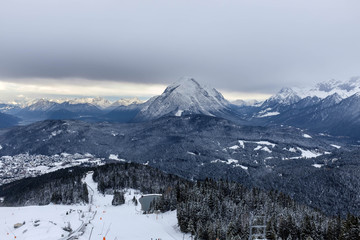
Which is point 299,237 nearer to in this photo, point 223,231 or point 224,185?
point 223,231

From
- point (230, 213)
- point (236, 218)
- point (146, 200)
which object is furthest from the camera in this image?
point (146, 200)

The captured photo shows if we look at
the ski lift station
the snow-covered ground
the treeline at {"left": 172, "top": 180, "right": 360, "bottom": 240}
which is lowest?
the ski lift station

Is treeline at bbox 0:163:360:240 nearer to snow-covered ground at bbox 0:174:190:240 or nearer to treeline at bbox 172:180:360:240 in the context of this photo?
treeline at bbox 172:180:360:240

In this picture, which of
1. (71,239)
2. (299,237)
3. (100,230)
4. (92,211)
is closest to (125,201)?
(92,211)

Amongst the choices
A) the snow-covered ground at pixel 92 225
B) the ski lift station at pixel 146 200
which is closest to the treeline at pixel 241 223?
the snow-covered ground at pixel 92 225

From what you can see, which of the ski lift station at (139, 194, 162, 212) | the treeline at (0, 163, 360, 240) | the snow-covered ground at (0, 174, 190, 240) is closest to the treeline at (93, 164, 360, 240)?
the treeline at (0, 163, 360, 240)

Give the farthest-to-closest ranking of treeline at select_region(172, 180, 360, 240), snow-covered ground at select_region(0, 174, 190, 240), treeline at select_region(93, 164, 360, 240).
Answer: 1. treeline at select_region(93, 164, 360, 240)
2. treeline at select_region(172, 180, 360, 240)
3. snow-covered ground at select_region(0, 174, 190, 240)

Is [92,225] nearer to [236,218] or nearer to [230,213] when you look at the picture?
[236,218]

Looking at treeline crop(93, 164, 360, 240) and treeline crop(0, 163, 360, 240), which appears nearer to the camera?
treeline crop(93, 164, 360, 240)

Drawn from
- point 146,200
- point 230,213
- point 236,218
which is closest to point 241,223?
point 236,218
